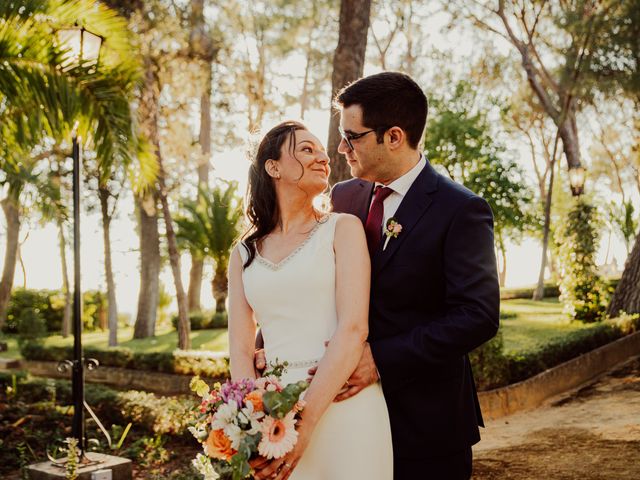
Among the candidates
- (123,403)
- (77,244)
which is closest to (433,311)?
(77,244)

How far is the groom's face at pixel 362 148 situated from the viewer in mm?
3055

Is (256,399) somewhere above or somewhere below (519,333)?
above

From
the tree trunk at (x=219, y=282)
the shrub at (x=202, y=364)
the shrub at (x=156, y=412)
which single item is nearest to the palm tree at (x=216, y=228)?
the tree trunk at (x=219, y=282)

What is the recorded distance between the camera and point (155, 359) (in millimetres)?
13008

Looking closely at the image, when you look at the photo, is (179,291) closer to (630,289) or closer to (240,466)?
(630,289)

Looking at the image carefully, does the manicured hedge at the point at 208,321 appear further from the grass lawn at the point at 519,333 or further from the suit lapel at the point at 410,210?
the suit lapel at the point at 410,210

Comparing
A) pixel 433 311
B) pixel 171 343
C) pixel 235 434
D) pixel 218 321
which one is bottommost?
pixel 171 343

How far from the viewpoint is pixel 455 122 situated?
26172mm

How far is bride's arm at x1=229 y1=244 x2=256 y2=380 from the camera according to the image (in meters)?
2.95

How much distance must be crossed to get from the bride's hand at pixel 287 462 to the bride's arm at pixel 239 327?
1.54 ft

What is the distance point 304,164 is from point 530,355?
7.74 metres

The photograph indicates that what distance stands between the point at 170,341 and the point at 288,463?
16.3 metres

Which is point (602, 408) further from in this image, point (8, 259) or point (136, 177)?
point (8, 259)

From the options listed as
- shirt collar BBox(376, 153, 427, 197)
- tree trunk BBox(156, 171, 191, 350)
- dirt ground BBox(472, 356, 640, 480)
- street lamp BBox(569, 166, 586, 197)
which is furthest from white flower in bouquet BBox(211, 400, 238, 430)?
street lamp BBox(569, 166, 586, 197)
